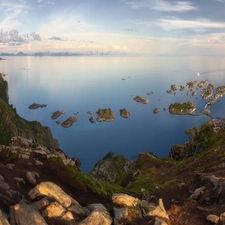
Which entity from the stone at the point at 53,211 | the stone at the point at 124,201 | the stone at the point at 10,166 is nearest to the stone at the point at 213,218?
the stone at the point at 124,201

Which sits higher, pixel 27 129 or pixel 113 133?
pixel 27 129

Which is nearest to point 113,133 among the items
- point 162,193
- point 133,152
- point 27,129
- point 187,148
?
point 133,152

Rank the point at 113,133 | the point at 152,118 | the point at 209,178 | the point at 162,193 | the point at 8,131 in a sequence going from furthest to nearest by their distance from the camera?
1. the point at 152,118
2. the point at 113,133
3. the point at 8,131
4. the point at 162,193
5. the point at 209,178

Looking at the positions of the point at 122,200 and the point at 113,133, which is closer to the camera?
the point at 122,200

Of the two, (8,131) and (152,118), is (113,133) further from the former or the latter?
(8,131)

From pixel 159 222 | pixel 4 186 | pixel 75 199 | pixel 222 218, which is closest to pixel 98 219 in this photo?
pixel 159 222

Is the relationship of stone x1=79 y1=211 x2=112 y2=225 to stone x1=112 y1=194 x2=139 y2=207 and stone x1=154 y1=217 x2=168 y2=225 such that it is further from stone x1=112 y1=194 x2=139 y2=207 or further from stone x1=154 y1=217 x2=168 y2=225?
stone x1=112 y1=194 x2=139 y2=207

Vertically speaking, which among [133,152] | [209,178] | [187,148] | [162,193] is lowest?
[133,152]
